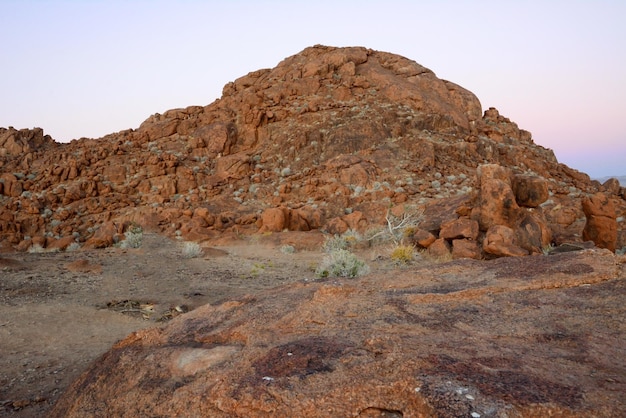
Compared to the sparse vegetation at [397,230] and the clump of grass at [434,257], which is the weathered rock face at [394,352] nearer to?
the clump of grass at [434,257]

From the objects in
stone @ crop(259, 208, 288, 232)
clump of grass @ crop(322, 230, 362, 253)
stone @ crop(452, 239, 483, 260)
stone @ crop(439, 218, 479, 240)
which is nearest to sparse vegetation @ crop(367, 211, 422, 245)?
clump of grass @ crop(322, 230, 362, 253)

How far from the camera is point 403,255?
12734 mm

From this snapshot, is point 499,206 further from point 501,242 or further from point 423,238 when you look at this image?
point 423,238

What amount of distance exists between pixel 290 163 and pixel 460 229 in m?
13.1

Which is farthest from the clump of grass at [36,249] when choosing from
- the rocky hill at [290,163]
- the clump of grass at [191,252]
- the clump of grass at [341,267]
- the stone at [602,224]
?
the stone at [602,224]

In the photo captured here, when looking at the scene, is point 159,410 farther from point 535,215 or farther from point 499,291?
point 535,215

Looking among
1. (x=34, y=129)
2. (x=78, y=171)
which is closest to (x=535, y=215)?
(x=78, y=171)

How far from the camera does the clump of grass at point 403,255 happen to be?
496 inches

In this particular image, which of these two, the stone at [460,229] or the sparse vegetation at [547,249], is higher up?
the stone at [460,229]

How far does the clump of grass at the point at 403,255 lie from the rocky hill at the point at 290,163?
6.74 feet

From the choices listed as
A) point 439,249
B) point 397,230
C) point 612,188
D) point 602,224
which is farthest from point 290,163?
point 612,188

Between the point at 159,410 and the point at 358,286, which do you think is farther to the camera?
the point at 358,286

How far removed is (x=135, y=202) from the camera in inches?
901

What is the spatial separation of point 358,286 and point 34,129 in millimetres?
32938
